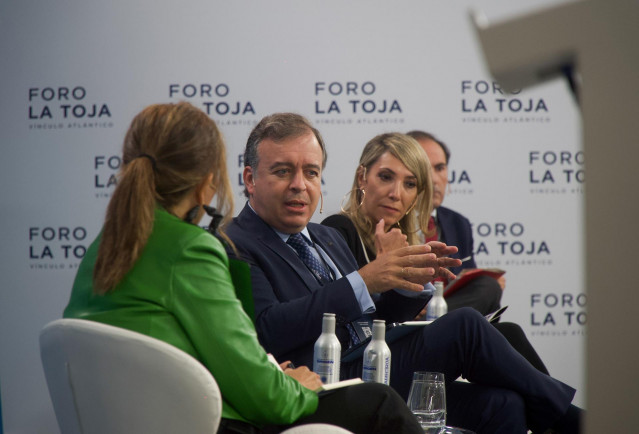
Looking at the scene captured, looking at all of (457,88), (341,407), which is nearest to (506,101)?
(457,88)

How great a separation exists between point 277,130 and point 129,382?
1448mm

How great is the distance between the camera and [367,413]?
5.70 ft

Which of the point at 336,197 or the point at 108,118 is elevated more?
the point at 108,118

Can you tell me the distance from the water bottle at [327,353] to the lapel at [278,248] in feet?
1.32

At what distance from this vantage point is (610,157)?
64 centimetres

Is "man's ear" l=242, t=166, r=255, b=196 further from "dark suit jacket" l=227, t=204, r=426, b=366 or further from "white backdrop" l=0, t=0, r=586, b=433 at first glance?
"white backdrop" l=0, t=0, r=586, b=433

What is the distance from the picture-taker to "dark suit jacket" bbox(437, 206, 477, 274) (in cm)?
427

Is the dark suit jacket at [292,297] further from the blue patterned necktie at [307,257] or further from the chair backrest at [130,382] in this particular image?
the chair backrest at [130,382]

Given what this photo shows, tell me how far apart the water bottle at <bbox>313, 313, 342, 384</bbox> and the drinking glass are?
0.27 m

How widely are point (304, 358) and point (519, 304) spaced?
2665 mm

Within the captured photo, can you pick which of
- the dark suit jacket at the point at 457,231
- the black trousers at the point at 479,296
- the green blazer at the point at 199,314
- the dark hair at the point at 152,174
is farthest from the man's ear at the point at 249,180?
the dark suit jacket at the point at 457,231

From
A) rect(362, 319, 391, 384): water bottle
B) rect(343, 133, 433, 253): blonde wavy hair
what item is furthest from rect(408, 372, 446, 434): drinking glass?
rect(343, 133, 433, 253): blonde wavy hair

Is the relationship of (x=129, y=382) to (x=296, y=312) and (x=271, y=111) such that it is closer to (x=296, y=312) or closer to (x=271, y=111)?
(x=296, y=312)

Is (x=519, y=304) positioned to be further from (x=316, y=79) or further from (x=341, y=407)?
(x=341, y=407)
